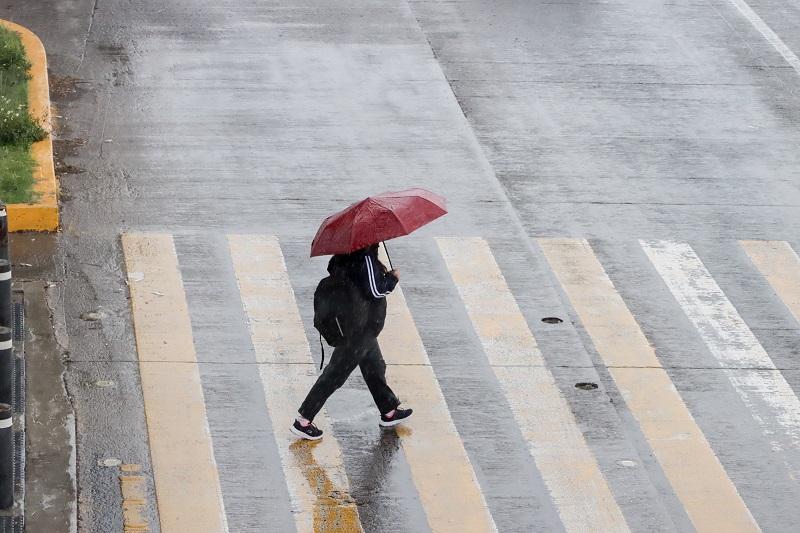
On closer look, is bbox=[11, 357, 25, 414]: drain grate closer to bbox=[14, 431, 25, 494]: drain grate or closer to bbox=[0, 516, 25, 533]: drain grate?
bbox=[14, 431, 25, 494]: drain grate

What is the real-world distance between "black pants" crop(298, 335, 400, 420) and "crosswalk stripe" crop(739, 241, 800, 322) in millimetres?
3928

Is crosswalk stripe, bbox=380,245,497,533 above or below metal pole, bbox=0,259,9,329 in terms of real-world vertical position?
below

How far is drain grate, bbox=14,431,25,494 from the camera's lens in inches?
318

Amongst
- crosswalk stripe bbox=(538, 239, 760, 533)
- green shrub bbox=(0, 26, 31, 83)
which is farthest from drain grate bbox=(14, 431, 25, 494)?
green shrub bbox=(0, 26, 31, 83)

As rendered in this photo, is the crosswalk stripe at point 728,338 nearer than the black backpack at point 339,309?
No

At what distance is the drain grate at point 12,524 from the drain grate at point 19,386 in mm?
1238

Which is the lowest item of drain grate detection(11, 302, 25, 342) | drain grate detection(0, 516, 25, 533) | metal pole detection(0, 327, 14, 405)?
drain grate detection(11, 302, 25, 342)

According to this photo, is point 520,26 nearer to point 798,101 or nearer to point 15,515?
point 798,101

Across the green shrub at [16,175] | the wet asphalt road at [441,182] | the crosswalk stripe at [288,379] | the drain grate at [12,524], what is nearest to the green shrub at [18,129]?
the green shrub at [16,175]

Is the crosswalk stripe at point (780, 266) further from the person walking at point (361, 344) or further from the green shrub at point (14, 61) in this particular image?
the green shrub at point (14, 61)

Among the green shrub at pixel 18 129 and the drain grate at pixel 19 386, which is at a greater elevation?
the drain grate at pixel 19 386

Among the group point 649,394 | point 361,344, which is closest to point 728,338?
point 649,394

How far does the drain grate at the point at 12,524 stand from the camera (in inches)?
303

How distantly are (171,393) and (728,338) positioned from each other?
427cm
